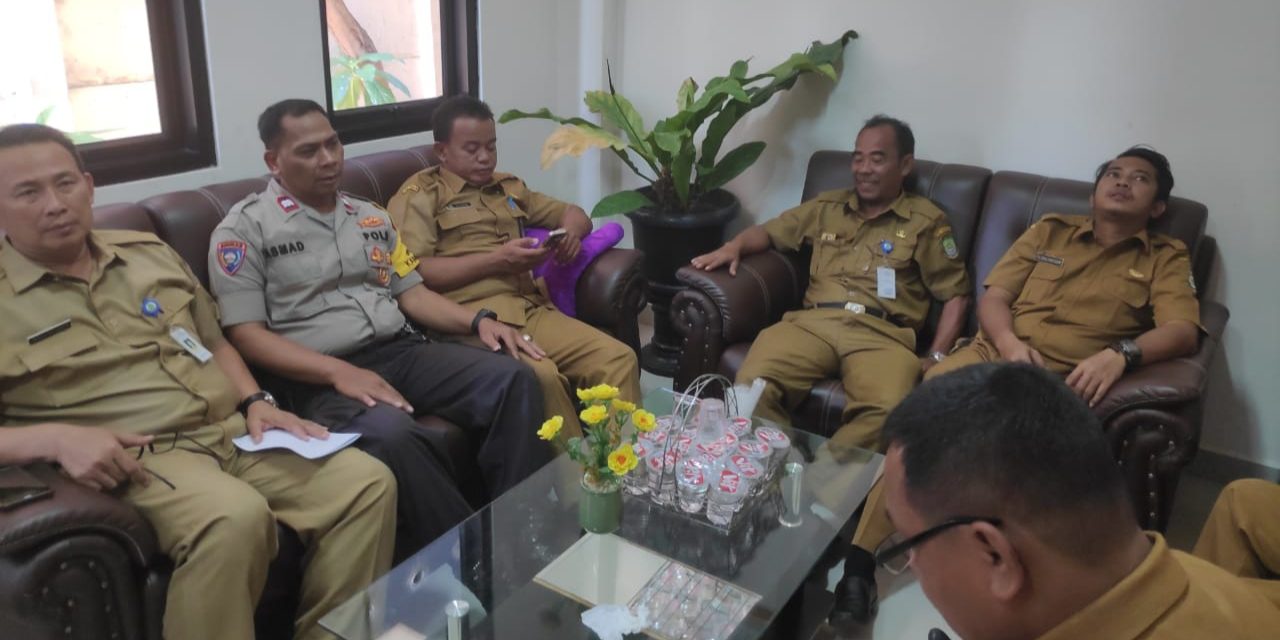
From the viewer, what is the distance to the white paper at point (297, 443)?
1.83 m

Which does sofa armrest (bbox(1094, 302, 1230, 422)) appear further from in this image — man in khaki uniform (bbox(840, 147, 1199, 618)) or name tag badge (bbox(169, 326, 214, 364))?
name tag badge (bbox(169, 326, 214, 364))

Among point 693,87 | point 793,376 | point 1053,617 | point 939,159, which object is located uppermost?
point 693,87

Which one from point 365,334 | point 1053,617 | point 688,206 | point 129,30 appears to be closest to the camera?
point 1053,617

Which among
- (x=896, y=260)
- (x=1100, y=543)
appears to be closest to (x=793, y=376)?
(x=896, y=260)

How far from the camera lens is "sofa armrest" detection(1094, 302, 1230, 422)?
2012 mm

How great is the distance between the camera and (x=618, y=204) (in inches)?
123

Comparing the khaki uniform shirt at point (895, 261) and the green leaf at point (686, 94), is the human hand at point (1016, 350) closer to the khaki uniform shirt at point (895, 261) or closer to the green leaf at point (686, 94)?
the khaki uniform shirt at point (895, 261)

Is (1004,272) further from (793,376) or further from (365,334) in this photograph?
(365,334)

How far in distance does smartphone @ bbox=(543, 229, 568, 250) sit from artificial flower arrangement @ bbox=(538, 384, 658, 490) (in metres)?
0.97

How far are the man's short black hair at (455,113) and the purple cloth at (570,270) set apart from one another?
16.3 inches

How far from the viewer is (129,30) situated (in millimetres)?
2402

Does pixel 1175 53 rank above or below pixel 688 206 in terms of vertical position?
above

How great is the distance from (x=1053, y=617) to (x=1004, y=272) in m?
1.86

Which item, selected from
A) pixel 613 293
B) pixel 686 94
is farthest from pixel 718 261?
pixel 686 94
